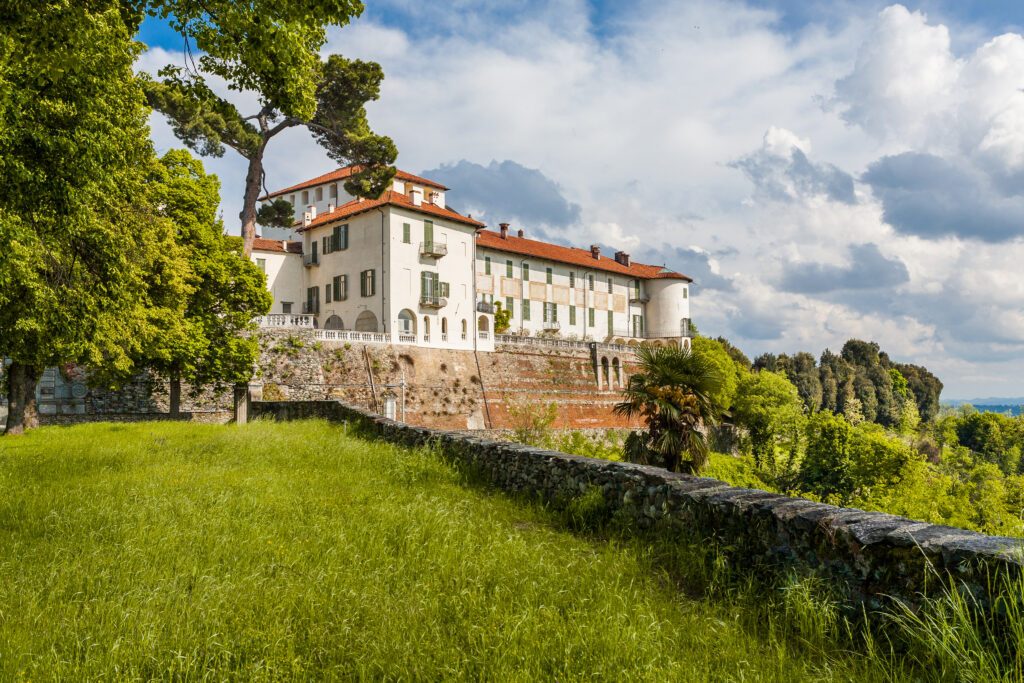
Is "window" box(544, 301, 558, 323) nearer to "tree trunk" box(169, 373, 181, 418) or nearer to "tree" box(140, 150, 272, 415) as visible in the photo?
"tree" box(140, 150, 272, 415)

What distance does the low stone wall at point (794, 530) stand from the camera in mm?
4207

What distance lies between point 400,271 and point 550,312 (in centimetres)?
2223

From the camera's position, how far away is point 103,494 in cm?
888

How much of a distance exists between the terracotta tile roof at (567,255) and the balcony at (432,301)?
12.3m

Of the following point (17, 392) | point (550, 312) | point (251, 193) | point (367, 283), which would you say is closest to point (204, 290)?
point (17, 392)

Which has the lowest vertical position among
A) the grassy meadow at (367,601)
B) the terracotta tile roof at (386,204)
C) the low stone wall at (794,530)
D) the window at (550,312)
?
the grassy meadow at (367,601)

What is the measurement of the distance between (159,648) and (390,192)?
45372 millimetres

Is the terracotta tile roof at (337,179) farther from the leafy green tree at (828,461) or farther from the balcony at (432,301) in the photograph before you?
the leafy green tree at (828,461)

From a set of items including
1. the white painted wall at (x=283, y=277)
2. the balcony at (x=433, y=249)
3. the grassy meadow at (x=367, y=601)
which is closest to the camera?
the grassy meadow at (x=367, y=601)

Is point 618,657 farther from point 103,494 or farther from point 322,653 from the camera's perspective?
point 103,494

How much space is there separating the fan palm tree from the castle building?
86.1 feet

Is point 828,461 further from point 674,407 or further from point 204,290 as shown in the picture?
point 204,290

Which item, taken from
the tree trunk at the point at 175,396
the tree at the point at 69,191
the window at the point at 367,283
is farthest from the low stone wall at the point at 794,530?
the window at the point at 367,283

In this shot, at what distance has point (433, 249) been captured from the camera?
4703 centimetres
